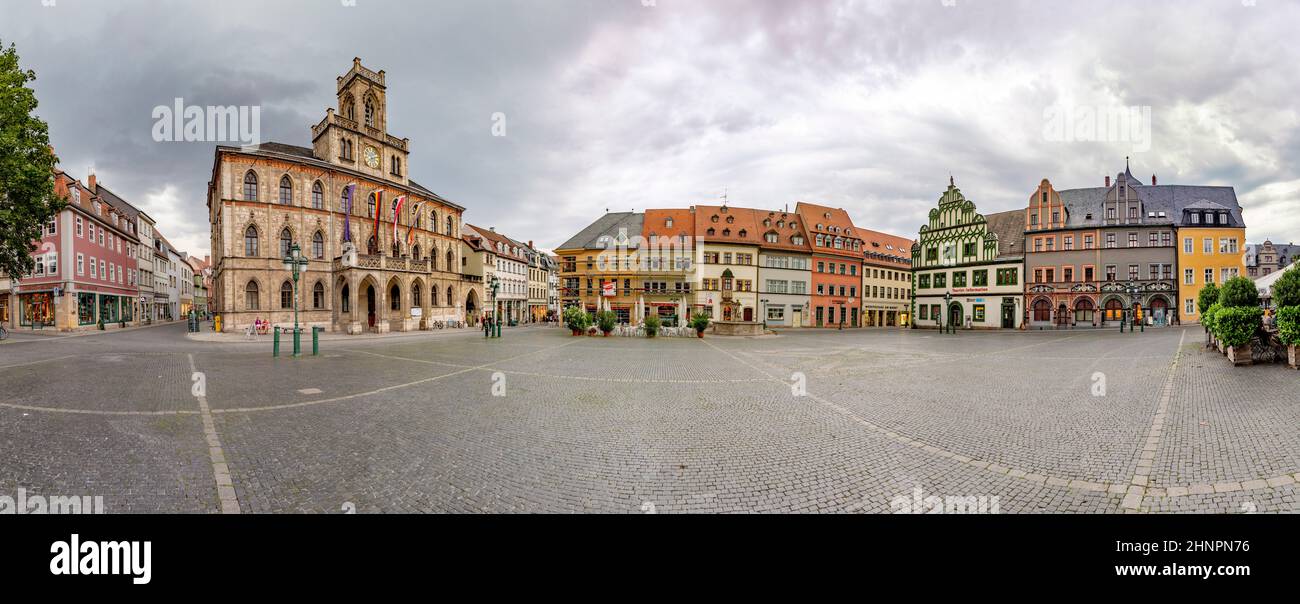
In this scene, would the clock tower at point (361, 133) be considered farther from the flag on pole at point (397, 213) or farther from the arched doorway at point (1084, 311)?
the arched doorway at point (1084, 311)

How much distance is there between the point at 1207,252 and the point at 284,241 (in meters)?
80.8

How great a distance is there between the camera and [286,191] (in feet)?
117

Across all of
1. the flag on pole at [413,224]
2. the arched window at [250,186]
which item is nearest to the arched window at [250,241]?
the arched window at [250,186]

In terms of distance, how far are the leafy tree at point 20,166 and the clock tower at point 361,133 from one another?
62.8 feet

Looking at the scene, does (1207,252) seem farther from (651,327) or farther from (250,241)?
(250,241)

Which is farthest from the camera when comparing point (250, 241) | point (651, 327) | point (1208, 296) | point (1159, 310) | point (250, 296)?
point (1159, 310)

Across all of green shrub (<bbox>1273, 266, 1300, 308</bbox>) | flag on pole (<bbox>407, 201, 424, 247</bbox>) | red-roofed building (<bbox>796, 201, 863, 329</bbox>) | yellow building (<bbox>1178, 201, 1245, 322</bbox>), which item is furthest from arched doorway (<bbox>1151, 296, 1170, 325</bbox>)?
flag on pole (<bbox>407, 201, 424, 247</bbox>)

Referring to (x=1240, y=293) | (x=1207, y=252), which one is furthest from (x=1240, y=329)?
(x=1207, y=252)

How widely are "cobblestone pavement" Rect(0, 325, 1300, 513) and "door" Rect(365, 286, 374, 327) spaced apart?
27367 mm

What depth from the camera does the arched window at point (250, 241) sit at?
1345 inches

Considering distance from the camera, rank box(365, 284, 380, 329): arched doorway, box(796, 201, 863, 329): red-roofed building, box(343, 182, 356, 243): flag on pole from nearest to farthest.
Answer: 1. box(343, 182, 356, 243): flag on pole
2. box(365, 284, 380, 329): arched doorway
3. box(796, 201, 863, 329): red-roofed building

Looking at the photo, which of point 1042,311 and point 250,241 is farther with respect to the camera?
point 1042,311

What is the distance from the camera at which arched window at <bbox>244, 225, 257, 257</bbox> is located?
34.2 meters

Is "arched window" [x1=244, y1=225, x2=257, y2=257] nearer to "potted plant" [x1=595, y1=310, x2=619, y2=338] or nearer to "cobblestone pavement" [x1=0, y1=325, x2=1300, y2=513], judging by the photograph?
"cobblestone pavement" [x1=0, y1=325, x2=1300, y2=513]
